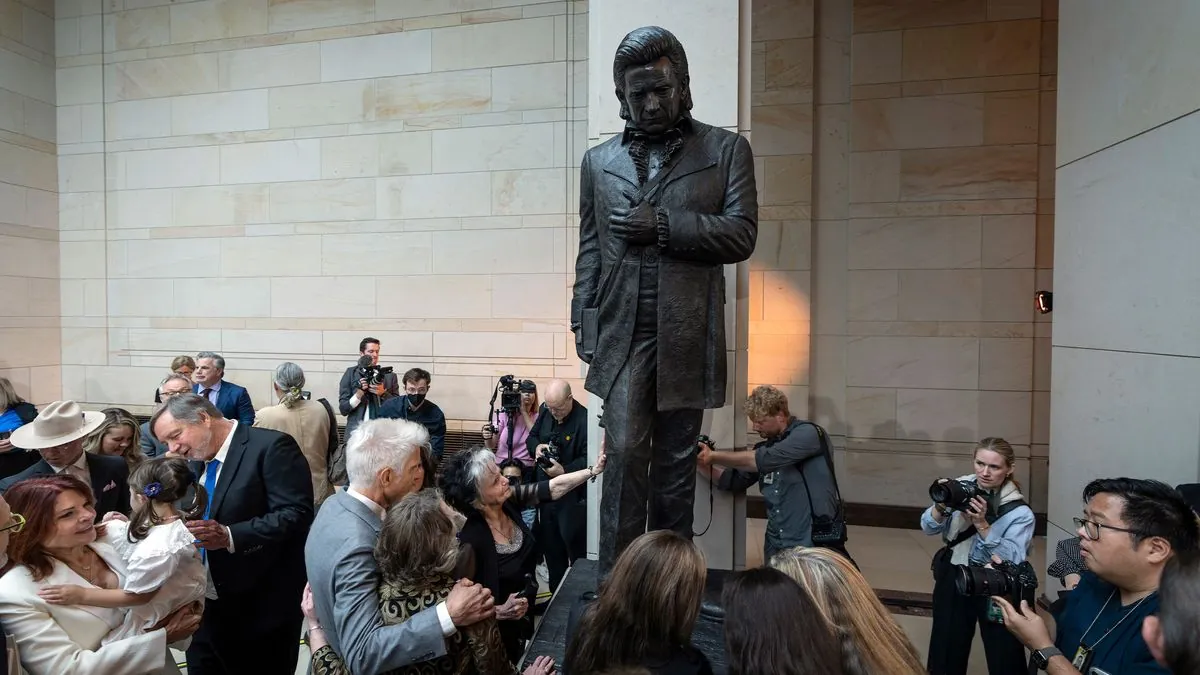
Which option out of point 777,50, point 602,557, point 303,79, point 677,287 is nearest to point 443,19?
point 303,79

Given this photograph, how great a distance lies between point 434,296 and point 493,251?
913 millimetres

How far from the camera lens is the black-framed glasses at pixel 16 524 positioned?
1724mm

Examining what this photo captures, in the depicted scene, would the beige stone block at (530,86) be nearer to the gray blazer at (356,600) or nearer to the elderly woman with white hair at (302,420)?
the elderly woman with white hair at (302,420)

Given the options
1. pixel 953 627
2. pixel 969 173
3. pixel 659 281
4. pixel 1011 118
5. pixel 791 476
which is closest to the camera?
pixel 659 281

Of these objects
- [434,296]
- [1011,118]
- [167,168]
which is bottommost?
[434,296]

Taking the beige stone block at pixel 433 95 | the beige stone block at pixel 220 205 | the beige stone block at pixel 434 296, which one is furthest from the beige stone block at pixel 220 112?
the beige stone block at pixel 434 296

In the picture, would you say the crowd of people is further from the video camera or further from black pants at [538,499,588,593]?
the video camera

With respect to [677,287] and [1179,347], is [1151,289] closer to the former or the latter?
[1179,347]

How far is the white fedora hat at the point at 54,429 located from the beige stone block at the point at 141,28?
729cm

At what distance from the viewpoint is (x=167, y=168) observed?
8398 millimetres

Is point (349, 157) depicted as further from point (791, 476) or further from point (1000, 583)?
point (1000, 583)

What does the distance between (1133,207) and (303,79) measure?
27.1 feet

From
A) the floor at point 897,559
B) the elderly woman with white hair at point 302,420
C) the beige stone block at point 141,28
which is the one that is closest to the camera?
the floor at point 897,559

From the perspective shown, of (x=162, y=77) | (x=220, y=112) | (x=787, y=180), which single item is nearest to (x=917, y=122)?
(x=787, y=180)
